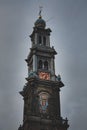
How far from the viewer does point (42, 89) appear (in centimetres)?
8312

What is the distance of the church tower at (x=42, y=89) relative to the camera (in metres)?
77.7

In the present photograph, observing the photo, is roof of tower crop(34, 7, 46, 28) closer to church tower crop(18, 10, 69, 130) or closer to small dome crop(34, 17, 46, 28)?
small dome crop(34, 17, 46, 28)

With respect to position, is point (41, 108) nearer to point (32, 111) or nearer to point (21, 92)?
point (32, 111)

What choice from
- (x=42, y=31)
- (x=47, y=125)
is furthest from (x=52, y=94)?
(x=42, y=31)

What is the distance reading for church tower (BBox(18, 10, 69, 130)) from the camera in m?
77.7

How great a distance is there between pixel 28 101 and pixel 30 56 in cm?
1314

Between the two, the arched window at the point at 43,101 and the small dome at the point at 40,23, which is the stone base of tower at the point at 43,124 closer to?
the arched window at the point at 43,101

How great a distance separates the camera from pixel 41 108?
265 feet

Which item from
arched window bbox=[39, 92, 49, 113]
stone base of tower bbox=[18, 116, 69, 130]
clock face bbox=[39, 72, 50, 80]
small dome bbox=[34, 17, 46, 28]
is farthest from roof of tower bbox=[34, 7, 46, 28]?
stone base of tower bbox=[18, 116, 69, 130]

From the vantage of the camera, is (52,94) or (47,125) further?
(52,94)

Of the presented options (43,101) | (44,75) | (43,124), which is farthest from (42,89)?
(43,124)

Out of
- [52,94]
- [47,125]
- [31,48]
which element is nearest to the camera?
[47,125]

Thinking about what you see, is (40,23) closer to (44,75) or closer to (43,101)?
(44,75)

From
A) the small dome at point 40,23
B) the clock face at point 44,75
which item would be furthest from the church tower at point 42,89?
the small dome at point 40,23
